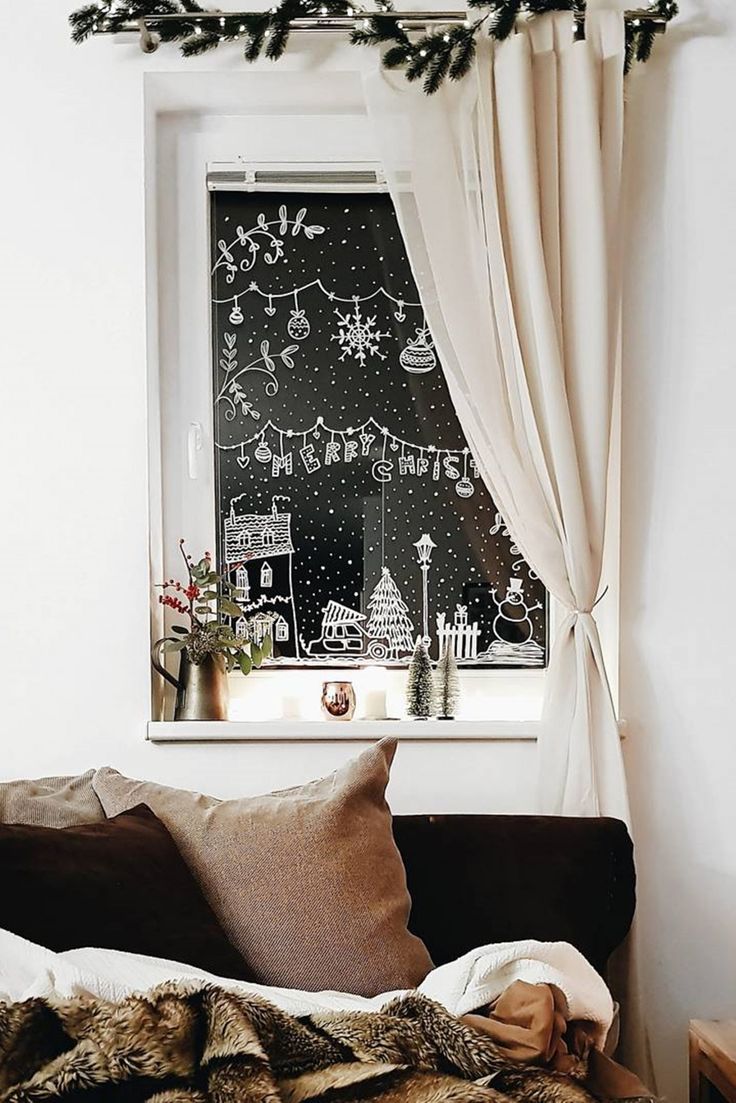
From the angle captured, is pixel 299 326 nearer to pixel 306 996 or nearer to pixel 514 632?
pixel 514 632

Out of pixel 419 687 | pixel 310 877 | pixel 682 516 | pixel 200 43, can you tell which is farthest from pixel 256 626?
pixel 200 43

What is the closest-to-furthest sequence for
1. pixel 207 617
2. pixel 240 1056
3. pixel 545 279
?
pixel 240 1056
pixel 545 279
pixel 207 617

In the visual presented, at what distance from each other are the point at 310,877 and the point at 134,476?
1.05 meters

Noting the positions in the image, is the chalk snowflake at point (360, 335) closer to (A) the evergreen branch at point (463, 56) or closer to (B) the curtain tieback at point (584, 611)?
(A) the evergreen branch at point (463, 56)

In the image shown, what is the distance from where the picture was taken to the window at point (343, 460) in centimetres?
279

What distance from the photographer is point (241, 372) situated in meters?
2.80

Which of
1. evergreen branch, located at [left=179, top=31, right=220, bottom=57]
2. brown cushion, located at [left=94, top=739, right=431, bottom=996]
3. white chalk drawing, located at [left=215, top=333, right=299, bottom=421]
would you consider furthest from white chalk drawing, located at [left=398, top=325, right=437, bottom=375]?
brown cushion, located at [left=94, top=739, right=431, bottom=996]

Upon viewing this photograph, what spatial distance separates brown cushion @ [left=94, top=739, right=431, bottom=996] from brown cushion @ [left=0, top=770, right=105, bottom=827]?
0.13ft

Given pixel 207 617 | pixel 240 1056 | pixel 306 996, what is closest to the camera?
pixel 240 1056

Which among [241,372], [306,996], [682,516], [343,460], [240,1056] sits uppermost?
[241,372]

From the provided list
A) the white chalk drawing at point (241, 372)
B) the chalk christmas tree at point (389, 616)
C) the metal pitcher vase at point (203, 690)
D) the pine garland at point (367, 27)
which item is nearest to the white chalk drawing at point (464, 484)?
the chalk christmas tree at point (389, 616)

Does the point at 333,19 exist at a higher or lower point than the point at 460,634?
higher

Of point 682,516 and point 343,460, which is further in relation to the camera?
point 343,460

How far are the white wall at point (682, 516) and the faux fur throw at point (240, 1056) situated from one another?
1131 mm
